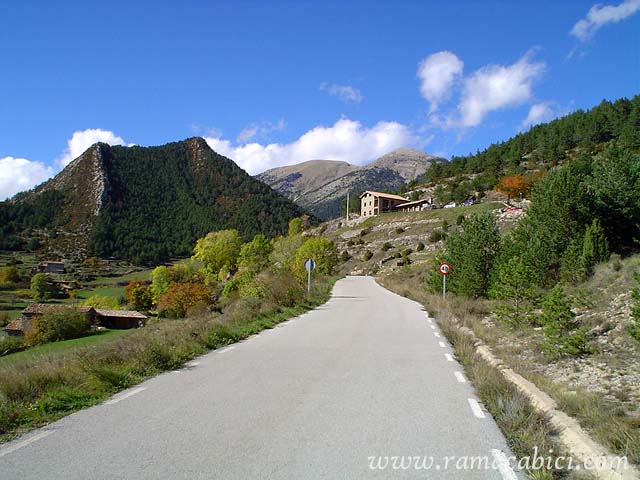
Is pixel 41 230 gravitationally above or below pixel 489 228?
above

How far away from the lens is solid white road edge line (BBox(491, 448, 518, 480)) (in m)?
4.18

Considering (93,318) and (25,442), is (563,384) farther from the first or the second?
(93,318)

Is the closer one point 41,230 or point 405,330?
point 405,330

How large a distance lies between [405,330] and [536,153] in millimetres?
105123

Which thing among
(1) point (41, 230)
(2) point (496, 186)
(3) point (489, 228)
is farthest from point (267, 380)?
Result: (1) point (41, 230)

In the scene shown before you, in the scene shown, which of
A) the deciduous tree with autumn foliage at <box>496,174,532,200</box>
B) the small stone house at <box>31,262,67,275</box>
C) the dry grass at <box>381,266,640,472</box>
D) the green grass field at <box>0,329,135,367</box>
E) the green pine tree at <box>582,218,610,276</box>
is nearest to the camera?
the dry grass at <box>381,266,640,472</box>

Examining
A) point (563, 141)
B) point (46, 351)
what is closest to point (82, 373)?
point (46, 351)

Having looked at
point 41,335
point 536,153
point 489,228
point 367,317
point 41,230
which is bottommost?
point 41,335

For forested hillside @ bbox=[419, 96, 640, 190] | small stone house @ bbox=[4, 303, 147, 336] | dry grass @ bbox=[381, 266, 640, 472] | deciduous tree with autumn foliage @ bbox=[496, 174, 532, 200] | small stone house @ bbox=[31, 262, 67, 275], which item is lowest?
small stone house @ bbox=[4, 303, 147, 336]

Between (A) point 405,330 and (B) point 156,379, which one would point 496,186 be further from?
(B) point 156,379

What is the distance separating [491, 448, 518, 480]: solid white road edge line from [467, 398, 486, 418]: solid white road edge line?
126 centimetres

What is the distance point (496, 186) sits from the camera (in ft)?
307

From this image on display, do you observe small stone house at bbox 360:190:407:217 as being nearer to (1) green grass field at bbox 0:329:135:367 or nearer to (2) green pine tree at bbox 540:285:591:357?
(1) green grass field at bbox 0:329:135:367

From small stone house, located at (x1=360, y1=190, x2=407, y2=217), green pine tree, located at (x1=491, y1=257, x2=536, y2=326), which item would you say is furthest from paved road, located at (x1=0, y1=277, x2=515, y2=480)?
small stone house, located at (x1=360, y1=190, x2=407, y2=217)
